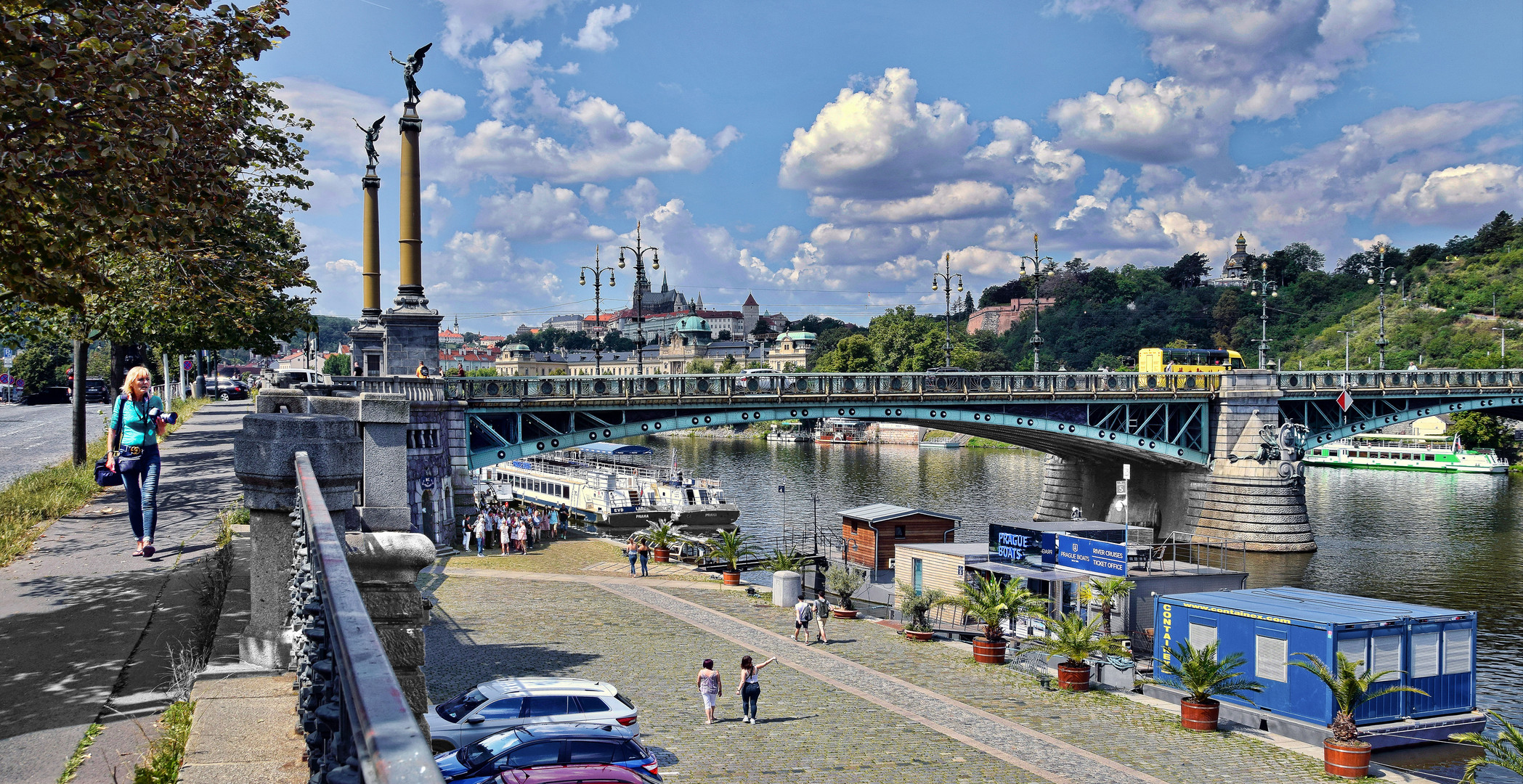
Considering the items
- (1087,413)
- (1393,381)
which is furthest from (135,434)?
(1393,381)

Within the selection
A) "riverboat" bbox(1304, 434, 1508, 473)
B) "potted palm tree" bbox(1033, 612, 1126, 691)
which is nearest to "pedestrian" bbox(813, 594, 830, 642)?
"potted palm tree" bbox(1033, 612, 1126, 691)

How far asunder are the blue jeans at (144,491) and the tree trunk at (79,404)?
1435 centimetres

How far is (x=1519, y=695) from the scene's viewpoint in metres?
27.9

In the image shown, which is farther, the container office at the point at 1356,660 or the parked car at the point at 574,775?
the container office at the point at 1356,660

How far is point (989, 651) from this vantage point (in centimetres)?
2462

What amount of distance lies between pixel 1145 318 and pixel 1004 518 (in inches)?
5285

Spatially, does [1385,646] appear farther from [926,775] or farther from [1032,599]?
[926,775]

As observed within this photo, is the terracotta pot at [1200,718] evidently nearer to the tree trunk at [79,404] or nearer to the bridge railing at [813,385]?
the tree trunk at [79,404]

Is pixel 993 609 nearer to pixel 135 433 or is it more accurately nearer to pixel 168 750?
pixel 135 433

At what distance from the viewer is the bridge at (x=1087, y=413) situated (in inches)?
1710

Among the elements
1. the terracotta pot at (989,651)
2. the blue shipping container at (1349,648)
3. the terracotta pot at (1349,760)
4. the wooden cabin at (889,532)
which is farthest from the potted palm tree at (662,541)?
the terracotta pot at (1349,760)

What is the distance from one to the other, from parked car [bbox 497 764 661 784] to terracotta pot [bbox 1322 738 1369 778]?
41.1 feet

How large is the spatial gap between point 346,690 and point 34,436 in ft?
147

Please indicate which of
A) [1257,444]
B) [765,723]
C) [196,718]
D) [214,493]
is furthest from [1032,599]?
[1257,444]
